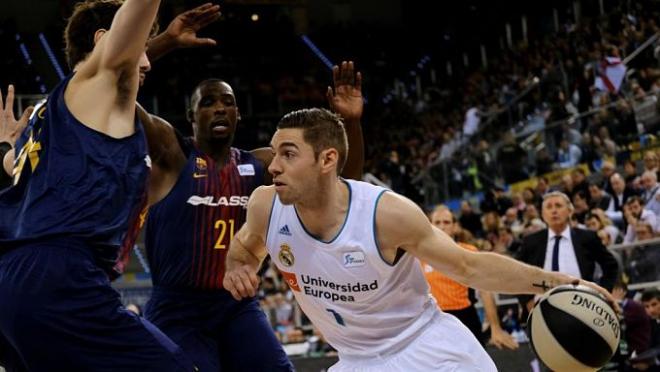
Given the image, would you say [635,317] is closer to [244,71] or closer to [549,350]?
[549,350]

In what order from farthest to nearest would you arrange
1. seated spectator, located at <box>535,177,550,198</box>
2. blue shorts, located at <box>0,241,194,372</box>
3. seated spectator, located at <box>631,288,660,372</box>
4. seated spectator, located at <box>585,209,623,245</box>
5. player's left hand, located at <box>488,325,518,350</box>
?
seated spectator, located at <box>535,177,550,198</box>
seated spectator, located at <box>585,209,623,245</box>
seated spectator, located at <box>631,288,660,372</box>
player's left hand, located at <box>488,325,518,350</box>
blue shorts, located at <box>0,241,194,372</box>

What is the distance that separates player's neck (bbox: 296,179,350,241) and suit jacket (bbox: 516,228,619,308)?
4.38 meters

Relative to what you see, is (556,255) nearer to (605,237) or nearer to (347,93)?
(605,237)

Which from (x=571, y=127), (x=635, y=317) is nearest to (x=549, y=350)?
(x=635, y=317)

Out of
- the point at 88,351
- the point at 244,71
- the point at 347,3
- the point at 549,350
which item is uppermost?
the point at 347,3

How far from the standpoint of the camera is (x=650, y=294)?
8391mm

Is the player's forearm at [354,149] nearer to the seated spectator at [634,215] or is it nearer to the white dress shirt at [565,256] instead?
the white dress shirt at [565,256]

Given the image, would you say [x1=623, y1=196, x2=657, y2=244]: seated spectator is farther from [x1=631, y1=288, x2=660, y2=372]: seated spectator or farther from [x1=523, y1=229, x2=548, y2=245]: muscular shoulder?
[x1=523, y1=229, x2=548, y2=245]: muscular shoulder

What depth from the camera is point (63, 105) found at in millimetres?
3348

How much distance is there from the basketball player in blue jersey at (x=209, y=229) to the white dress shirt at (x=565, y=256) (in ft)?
10.6

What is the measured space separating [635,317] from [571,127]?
16.6 ft

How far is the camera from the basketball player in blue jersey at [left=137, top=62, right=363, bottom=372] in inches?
193

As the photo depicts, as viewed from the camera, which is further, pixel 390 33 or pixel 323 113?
pixel 390 33

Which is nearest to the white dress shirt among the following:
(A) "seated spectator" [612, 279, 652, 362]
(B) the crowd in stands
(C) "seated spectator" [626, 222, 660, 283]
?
(A) "seated spectator" [612, 279, 652, 362]
